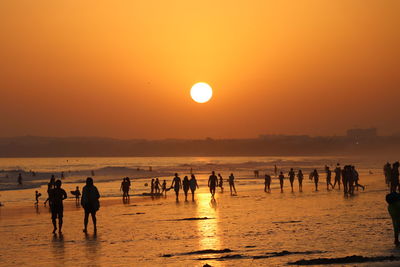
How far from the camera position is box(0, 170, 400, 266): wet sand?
1302cm

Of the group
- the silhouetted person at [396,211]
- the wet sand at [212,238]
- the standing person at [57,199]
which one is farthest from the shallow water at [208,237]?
the standing person at [57,199]

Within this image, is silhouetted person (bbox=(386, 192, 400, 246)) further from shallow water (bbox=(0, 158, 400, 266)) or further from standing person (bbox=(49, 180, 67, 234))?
standing person (bbox=(49, 180, 67, 234))

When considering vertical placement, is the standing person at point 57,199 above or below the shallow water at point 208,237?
above

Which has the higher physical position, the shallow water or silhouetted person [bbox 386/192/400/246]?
silhouetted person [bbox 386/192/400/246]

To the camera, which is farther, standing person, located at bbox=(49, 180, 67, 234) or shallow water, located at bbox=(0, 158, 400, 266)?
standing person, located at bbox=(49, 180, 67, 234)

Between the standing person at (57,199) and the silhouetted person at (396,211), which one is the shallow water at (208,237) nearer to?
the silhouetted person at (396,211)

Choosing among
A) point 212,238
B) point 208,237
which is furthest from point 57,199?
point 212,238

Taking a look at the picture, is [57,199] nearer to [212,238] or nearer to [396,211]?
[212,238]

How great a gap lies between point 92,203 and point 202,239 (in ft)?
15.1

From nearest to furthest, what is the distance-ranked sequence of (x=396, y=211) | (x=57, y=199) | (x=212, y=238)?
1. (x=396, y=211)
2. (x=212, y=238)
3. (x=57, y=199)

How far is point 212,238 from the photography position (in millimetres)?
16406

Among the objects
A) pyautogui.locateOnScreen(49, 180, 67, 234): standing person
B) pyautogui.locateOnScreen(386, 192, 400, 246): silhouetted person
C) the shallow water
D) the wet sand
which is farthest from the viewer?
pyautogui.locateOnScreen(49, 180, 67, 234): standing person


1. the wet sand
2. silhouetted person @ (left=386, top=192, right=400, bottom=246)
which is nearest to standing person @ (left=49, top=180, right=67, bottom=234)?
the wet sand

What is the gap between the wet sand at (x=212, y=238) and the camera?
1302 cm
